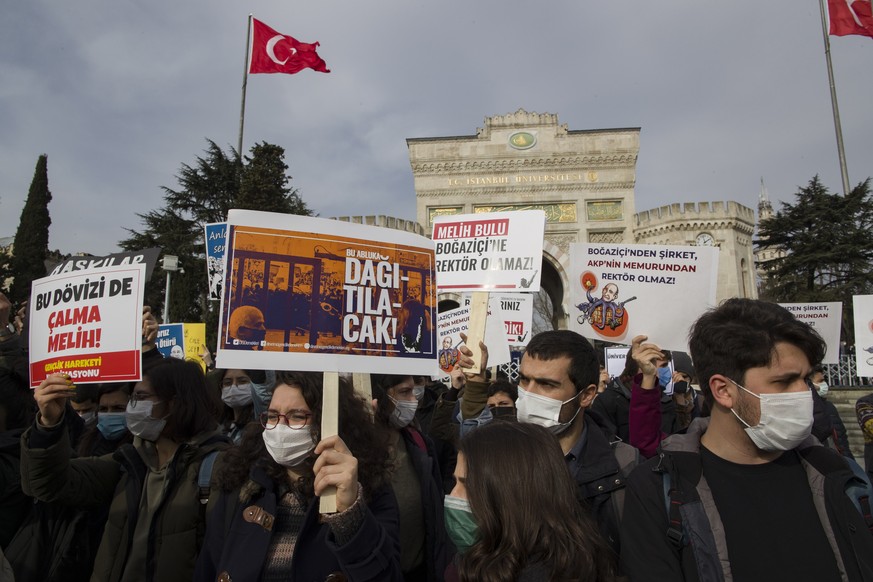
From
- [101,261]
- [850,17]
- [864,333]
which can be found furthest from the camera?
[850,17]

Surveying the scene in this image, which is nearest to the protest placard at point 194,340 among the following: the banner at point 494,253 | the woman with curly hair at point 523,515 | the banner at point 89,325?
the banner at point 494,253

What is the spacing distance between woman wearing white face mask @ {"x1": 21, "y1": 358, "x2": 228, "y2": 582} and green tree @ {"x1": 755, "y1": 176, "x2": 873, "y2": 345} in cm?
2549

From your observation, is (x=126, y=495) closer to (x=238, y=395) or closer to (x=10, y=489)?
(x=10, y=489)

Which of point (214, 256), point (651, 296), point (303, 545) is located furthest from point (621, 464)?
point (214, 256)

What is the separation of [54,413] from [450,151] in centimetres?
3063

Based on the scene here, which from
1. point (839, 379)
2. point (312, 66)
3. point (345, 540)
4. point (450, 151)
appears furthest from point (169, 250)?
point (345, 540)

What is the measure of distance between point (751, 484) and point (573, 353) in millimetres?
984

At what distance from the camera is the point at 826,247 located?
80.9 feet

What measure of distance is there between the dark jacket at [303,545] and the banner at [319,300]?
58 cm

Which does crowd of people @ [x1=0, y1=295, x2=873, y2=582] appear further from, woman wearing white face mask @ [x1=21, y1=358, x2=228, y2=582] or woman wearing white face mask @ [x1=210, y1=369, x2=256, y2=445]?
woman wearing white face mask @ [x1=210, y1=369, x2=256, y2=445]

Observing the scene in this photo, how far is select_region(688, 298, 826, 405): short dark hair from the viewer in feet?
6.57

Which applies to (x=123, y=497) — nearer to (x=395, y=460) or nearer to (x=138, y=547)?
(x=138, y=547)

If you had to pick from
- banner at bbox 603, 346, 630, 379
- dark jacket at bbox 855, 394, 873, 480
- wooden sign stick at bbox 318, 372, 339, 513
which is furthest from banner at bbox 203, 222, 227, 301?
banner at bbox 603, 346, 630, 379

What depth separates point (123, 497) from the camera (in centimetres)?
287
